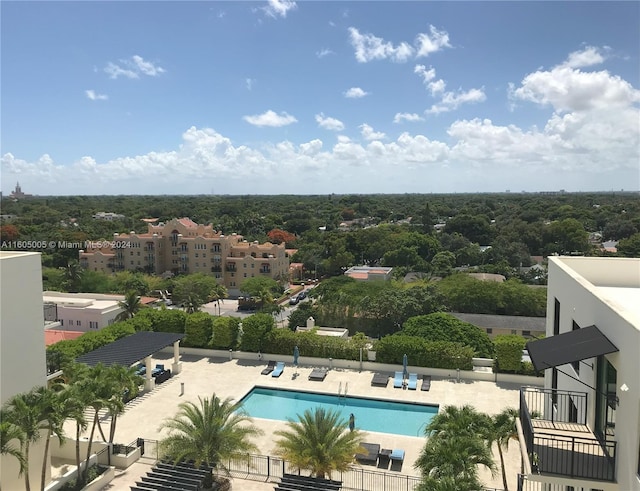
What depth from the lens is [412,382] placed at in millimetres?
27516

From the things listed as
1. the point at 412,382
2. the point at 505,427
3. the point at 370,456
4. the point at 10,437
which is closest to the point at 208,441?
the point at 10,437

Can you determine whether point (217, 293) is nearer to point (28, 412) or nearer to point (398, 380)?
point (398, 380)

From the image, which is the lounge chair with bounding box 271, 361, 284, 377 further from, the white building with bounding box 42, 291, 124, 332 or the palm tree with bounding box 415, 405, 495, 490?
the white building with bounding box 42, 291, 124, 332

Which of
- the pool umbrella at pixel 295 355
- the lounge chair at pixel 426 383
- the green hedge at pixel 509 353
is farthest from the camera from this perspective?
the pool umbrella at pixel 295 355

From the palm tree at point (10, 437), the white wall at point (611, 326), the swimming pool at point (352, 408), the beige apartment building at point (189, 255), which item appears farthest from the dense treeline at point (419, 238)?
the palm tree at point (10, 437)

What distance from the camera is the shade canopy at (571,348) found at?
8641mm

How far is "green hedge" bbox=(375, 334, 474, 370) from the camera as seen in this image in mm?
28828

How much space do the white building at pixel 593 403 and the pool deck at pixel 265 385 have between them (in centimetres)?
929

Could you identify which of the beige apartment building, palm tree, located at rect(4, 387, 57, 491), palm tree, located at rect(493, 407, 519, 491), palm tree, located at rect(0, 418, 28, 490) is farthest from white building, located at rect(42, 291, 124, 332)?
palm tree, located at rect(493, 407, 519, 491)

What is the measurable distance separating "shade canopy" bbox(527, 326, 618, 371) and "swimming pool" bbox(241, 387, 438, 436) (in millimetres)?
14571

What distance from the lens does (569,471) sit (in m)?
8.75

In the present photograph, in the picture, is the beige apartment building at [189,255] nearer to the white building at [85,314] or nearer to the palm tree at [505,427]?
the white building at [85,314]

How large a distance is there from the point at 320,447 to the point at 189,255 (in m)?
59.9

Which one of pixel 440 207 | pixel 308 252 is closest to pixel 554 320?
pixel 308 252
